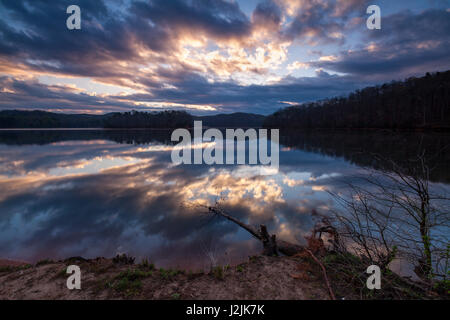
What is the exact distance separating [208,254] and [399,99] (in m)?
93.5

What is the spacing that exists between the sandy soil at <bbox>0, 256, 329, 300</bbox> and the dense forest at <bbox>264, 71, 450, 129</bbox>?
6848cm

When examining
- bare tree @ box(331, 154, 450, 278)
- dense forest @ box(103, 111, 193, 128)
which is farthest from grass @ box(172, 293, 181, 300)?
dense forest @ box(103, 111, 193, 128)

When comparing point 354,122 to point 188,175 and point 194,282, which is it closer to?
point 188,175

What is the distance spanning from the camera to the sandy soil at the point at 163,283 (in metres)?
3.88

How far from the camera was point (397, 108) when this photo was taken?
65.6 meters

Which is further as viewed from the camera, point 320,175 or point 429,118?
point 429,118

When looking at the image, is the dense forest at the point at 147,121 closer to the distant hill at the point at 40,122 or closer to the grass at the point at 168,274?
the distant hill at the point at 40,122

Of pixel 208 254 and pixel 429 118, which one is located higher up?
pixel 429 118

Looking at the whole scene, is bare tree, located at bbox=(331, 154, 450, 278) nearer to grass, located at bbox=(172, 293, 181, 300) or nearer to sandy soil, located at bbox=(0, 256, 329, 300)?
sandy soil, located at bbox=(0, 256, 329, 300)

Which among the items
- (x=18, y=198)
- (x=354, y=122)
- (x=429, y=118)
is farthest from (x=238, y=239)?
(x=354, y=122)

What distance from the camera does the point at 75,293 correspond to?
3.96 m

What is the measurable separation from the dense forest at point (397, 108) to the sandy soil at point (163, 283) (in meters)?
68.5

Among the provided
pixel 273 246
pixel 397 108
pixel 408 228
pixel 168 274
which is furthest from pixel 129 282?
pixel 397 108
